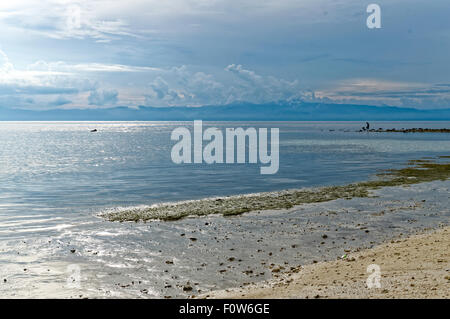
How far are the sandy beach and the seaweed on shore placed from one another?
1110 centimetres

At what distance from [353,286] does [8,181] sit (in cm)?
4503

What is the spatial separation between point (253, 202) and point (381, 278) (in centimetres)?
1723

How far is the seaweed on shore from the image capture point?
25.5m

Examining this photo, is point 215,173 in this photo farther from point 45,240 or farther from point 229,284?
point 229,284

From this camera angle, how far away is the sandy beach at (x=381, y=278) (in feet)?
36.5

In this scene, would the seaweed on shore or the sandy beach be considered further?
the seaweed on shore

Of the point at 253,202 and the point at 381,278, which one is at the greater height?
the point at 381,278

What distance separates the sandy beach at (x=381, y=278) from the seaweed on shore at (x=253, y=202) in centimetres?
1110

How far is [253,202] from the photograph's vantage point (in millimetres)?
29406

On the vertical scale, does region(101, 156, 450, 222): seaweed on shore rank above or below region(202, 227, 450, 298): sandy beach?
below

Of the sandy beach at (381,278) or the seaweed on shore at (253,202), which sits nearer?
the sandy beach at (381,278)

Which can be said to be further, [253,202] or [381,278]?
[253,202]
